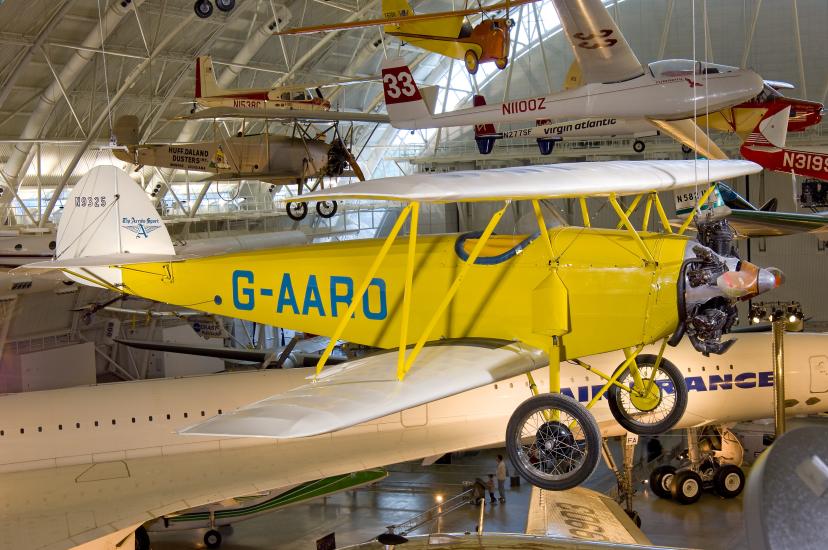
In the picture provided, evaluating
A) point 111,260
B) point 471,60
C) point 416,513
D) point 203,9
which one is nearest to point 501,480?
point 416,513

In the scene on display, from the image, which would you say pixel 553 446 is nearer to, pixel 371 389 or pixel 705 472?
pixel 371 389

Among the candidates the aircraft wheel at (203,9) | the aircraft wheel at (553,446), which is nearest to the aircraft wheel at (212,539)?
the aircraft wheel at (203,9)

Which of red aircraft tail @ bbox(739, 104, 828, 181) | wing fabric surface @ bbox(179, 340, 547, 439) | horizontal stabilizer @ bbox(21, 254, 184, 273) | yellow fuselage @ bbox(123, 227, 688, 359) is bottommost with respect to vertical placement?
wing fabric surface @ bbox(179, 340, 547, 439)

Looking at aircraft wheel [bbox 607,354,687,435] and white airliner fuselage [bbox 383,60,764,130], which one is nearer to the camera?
aircraft wheel [bbox 607,354,687,435]

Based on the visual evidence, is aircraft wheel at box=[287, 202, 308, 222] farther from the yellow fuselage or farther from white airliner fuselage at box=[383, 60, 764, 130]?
→ the yellow fuselage

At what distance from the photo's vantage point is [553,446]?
291 inches

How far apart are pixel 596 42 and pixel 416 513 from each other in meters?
10.5

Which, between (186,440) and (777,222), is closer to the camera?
(186,440)

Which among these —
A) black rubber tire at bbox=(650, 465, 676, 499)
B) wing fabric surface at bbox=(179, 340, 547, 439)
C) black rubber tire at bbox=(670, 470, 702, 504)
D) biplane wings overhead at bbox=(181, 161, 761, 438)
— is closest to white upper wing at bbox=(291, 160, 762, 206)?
biplane wings overhead at bbox=(181, 161, 761, 438)

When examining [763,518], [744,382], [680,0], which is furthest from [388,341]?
[680,0]

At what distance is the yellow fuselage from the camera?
7.70 metres

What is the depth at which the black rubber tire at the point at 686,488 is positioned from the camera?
58.1ft

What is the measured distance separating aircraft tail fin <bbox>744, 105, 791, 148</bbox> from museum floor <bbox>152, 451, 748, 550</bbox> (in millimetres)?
6677

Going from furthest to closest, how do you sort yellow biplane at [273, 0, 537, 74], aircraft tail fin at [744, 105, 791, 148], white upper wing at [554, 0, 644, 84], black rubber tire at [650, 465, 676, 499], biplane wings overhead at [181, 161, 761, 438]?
1. black rubber tire at [650, 465, 676, 499]
2. yellow biplane at [273, 0, 537, 74]
3. aircraft tail fin at [744, 105, 791, 148]
4. white upper wing at [554, 0, 644, 84]
5. biplane wings overhead at [181, 161, 761, 438]
